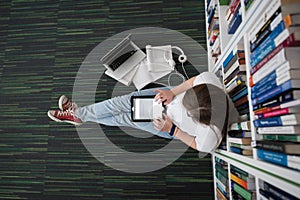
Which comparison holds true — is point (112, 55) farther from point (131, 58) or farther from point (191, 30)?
point (191, 30)

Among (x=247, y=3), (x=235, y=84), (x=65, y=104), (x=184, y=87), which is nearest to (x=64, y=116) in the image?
(x=65, y=104)

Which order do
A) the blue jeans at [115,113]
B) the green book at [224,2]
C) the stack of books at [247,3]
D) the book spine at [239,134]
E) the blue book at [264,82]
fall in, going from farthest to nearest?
1. the blue jeans at [115,113]
2. the green book at [224,2]
3. the book spine at [239,134]
4. the stack of books at [247,3]
5. the blue book at [264,82]

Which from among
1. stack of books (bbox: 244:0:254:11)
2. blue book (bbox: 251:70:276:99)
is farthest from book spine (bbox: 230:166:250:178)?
stack of books (bbox: 244:0:254:11)

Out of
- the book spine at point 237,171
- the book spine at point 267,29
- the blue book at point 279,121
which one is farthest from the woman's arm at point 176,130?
the book spine at point 267,29

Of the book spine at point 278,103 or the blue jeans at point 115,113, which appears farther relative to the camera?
the blue jeans at point 115,113

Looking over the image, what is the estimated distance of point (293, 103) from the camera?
731mm

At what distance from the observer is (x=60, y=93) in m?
2.06

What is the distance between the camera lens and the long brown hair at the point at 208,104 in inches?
46.2

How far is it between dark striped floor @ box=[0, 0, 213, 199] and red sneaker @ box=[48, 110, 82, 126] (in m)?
0.08

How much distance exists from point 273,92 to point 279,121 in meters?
0.09

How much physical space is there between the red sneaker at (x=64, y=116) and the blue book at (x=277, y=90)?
1.33m

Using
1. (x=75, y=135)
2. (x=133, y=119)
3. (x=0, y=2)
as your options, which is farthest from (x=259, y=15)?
(x=0, y=2)

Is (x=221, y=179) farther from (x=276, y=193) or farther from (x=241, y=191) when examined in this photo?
(x=276, y=193)

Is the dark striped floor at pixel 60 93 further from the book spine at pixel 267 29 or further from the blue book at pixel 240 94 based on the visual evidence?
the book spine at pixel 267 29
